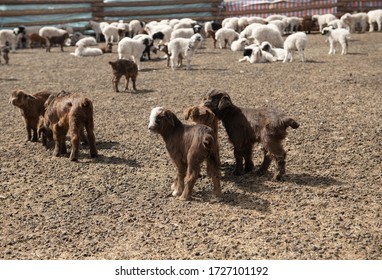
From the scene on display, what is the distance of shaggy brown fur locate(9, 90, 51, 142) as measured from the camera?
7.39 metres

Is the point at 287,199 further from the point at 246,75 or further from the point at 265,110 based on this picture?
the point at 246,75

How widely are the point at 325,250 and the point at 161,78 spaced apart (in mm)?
9438

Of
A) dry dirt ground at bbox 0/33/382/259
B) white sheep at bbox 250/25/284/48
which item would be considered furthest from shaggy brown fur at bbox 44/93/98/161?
white sheep at bbox 250/25/284/48

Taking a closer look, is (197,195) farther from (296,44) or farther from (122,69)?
(296,44)

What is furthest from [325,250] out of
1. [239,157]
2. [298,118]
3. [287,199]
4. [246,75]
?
[246,75]

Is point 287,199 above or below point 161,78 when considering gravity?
below

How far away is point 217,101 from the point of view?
227 inches

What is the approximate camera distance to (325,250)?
4.00m

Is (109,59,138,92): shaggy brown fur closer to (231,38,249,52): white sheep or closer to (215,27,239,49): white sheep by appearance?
(231,38,249,52): white sheep

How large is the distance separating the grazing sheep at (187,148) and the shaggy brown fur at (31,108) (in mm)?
3122

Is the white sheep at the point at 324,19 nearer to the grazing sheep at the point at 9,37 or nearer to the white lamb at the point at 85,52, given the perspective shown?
the white lamb at the point at 85,52

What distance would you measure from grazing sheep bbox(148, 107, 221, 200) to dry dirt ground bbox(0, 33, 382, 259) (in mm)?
209

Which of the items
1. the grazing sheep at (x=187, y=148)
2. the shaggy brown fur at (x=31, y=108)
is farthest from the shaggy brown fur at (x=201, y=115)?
the shaggy brown fur at (x=31, y=108)

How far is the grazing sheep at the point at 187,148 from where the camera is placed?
4.88 m
